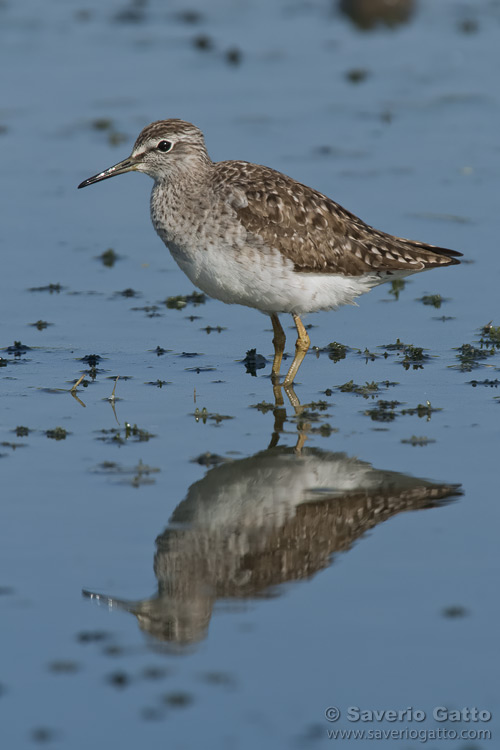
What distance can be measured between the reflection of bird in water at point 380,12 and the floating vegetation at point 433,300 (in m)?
12.0

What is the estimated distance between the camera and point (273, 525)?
28.7 ft

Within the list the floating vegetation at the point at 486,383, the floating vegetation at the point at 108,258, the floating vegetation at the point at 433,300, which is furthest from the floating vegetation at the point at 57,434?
the floating vegetation at the point at 433,300

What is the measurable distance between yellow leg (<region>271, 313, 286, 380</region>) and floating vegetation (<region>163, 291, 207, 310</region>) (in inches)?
66.5

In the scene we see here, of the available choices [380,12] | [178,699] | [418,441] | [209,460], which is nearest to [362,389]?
[418,441]

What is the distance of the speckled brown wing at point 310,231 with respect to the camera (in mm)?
11344

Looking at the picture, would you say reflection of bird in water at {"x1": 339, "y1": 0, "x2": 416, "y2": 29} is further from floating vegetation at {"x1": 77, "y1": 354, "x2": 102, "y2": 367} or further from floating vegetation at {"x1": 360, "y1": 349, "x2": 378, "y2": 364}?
floating vegetation at {"x1": 77, "y1": 354, "x2": 102, "y2": 367}

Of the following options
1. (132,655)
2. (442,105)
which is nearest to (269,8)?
(442,105)

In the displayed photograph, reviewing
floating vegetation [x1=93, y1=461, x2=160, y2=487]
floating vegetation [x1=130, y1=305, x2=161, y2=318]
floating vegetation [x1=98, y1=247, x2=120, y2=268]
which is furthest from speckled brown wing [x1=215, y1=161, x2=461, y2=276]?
floating vegetation [x1=98, y1=247, x2=120, y2=268]

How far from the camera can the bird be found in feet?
36.7

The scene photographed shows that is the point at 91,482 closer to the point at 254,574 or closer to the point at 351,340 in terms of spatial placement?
the point at 254,574

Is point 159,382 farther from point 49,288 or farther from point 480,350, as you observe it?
point 480,350

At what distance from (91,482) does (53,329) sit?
3.74 m

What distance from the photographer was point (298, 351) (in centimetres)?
1195

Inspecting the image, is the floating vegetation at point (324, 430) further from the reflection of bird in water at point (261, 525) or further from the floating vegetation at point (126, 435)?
the floating vegetation at point (126, 435)
